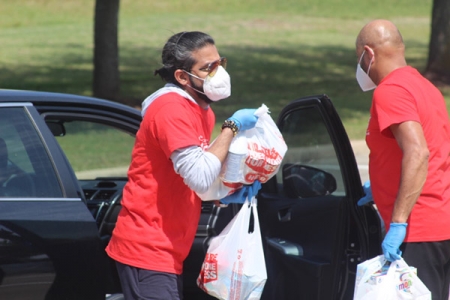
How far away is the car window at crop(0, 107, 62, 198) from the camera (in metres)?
3.44

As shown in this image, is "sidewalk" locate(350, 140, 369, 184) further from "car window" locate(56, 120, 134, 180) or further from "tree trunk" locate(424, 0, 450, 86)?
"tree trunk" locate(424, 0, 450, 86)

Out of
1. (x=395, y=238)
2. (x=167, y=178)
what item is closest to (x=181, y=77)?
(x=167, y=178)

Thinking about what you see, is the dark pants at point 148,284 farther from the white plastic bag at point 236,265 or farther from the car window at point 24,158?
the car window at point 24,158

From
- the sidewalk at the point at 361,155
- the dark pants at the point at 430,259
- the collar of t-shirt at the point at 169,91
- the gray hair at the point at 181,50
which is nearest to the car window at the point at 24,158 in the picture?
the collar of t-shirt at the point at 169,91

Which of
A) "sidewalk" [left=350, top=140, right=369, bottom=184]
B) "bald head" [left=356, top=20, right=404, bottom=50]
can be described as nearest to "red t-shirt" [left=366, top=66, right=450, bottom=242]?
"bald head" [left=356, top=20, right=404, bottom=50]

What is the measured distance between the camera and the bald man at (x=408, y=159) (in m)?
3.09

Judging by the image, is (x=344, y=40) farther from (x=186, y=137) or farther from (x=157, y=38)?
(x=186, y=137)

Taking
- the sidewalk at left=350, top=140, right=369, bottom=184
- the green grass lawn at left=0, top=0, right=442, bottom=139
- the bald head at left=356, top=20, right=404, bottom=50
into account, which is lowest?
the sidewalk at left=350, top=140, right=369, bottom=184

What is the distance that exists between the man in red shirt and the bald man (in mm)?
575

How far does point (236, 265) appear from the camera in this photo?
323cm

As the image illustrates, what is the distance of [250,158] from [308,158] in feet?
3.36

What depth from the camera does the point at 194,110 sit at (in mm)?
3180

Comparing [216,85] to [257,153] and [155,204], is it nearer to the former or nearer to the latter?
[257,153]

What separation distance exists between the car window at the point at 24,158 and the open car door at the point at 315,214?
4.09ft
